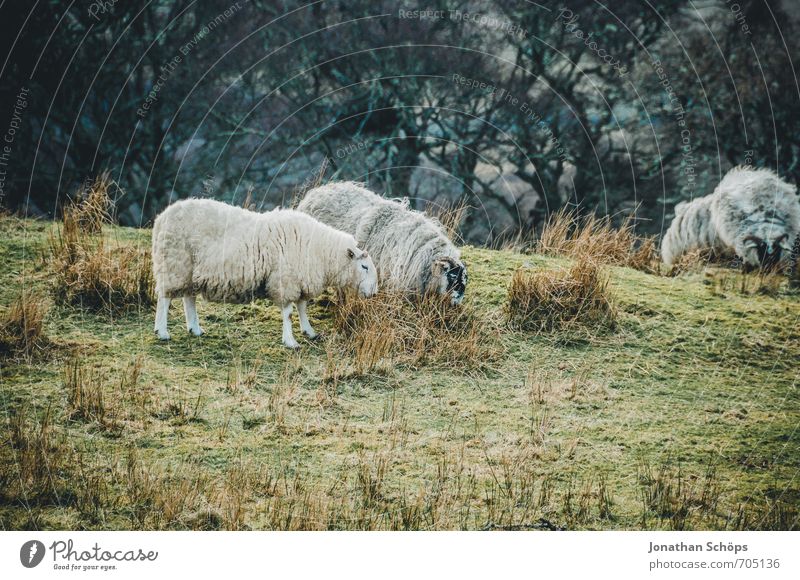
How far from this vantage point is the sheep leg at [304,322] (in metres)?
7.91

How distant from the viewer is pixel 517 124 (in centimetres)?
1522

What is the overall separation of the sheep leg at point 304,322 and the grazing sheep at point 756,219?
6.09 m

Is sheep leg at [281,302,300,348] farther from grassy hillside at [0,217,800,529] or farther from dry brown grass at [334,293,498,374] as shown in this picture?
dry brown grass at [334,293,498,374]

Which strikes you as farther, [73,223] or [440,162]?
[440,162]

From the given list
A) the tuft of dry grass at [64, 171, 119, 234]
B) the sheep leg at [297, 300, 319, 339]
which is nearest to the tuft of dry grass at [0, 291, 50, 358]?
the tuft of dry grass at [64, 171, 119, 234]

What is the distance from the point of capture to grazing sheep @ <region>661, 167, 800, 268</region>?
10.3 metres

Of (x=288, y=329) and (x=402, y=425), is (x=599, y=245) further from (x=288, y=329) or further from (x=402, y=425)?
(x=402, y=425)

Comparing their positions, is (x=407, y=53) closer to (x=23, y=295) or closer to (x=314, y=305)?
(x=314, y=305)

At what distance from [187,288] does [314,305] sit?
167cm

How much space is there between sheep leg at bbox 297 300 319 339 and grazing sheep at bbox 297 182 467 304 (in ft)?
3.26

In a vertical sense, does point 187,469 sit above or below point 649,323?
below

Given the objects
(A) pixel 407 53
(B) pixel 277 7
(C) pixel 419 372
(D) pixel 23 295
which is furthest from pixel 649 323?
(B) pixel 277 7

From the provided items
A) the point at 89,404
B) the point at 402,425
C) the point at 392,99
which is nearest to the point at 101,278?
the point at 89,404

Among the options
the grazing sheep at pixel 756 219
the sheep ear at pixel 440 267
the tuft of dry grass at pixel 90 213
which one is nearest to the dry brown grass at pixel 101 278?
the tuft of dry grass at pixel 90 213
